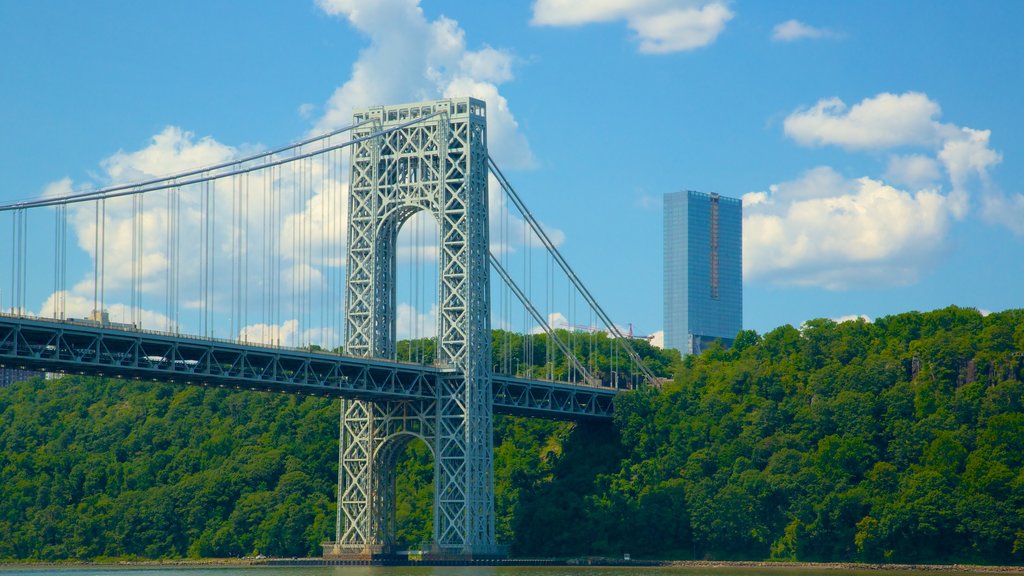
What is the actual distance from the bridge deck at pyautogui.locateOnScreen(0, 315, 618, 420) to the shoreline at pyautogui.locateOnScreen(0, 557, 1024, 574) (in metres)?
12.5

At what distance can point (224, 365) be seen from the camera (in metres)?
104

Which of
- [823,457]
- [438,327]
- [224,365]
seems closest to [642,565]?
[823,457]

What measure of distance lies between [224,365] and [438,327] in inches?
569

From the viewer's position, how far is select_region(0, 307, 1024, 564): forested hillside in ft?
347

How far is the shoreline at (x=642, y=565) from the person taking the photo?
10088 cm

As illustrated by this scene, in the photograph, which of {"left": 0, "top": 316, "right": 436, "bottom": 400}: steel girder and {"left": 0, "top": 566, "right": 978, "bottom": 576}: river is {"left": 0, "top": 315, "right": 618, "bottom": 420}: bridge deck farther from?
{"left": 0, "top": 566, "right": 978, "bottom": 576}: river

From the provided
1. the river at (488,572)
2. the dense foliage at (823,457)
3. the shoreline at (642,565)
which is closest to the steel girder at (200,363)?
the river at (488,572)

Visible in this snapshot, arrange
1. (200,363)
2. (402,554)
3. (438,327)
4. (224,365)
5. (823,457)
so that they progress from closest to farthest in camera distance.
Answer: (200,363) < (224,365) < (438,327) < (823,457) < (402,554)

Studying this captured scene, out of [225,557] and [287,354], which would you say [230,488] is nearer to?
[225,557]

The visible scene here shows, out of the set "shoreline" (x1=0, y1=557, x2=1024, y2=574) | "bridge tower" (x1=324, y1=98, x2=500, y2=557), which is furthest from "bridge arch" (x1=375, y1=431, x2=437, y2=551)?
"shoreline" (x1=0, y1=557, x2=1024, y2=574)

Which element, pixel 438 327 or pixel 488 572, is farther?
pixel 438 327

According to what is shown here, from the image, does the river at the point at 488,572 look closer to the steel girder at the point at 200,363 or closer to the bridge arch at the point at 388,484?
the bridge arch at the point at 388,484

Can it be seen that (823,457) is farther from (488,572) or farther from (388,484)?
(388,484)

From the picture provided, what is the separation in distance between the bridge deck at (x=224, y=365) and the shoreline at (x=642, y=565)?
12.5m
